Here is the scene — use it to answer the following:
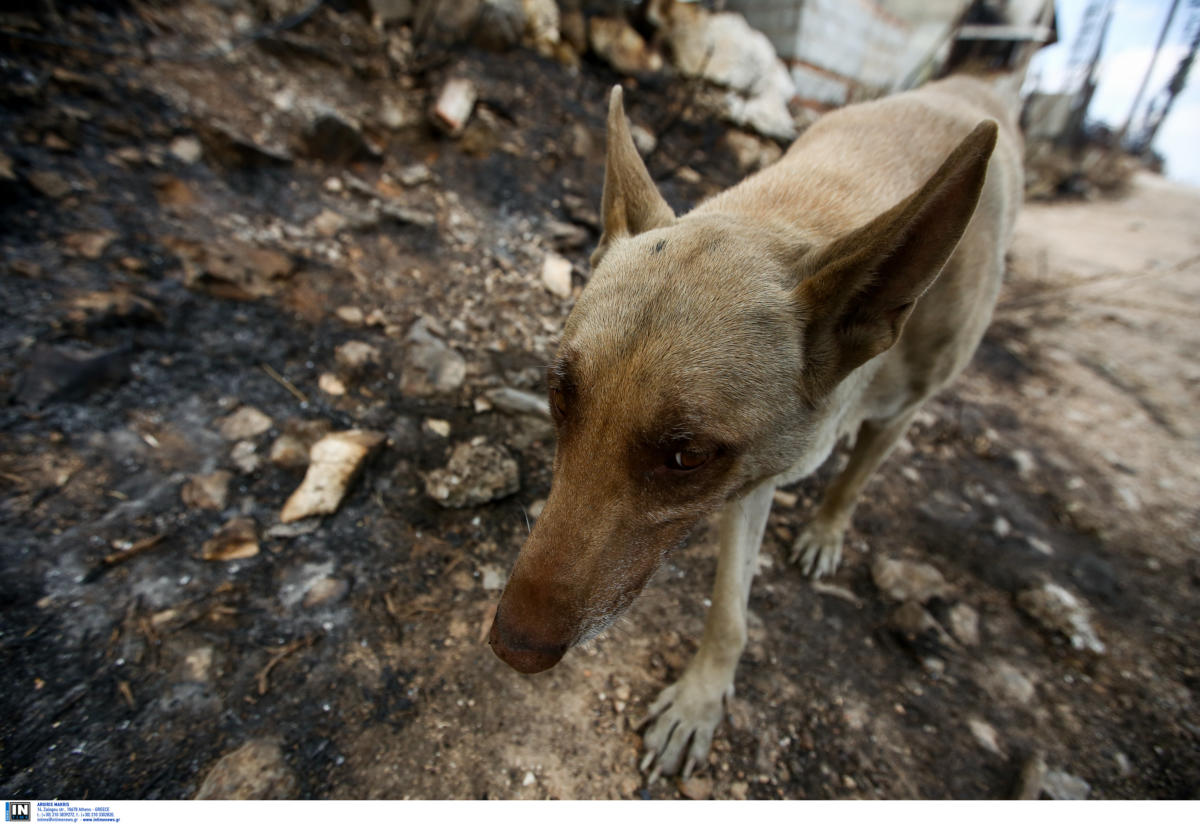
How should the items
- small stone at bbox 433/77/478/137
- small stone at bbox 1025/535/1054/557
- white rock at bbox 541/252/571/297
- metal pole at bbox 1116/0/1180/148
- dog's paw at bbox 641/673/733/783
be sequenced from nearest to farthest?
dog's paw at bbox 641/673/733/783 → small stone at bbox 1025/535/1054/557 → white rock at bbox 541/252/571/297 → small stone at bbox 433/77/478/137 → metal pole at bbox 1116/0/1180/148

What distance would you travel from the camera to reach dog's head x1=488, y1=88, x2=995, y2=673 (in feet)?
4.43

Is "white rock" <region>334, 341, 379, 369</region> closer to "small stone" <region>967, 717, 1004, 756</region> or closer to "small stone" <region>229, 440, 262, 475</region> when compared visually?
"small stone" <region>229, 440, 262, 475</region>

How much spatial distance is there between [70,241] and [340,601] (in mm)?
2349

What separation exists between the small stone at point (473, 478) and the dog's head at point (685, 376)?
1088 millimetres

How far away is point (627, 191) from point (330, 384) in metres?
1.83

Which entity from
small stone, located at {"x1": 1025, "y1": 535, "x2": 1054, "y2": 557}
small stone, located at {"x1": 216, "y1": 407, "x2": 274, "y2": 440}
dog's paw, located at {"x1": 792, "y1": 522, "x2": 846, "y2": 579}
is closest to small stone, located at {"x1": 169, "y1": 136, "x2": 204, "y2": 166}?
small stone, located at {"x1": 216, "y1": 407, "x2": 274, "y2": 440}

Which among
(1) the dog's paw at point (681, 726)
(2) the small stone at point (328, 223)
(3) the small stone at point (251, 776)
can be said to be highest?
(2) the small stone at point (328, 223)

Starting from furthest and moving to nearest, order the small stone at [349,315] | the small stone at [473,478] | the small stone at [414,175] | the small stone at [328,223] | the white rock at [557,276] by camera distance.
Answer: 1. the small stone at [414,175]
2. the white rock at [557,276]
3. the small stone at [328,223]
4. the small stone at [349,315]
5. the small stone at [473,478]

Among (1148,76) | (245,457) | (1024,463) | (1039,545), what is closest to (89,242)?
(245,457)

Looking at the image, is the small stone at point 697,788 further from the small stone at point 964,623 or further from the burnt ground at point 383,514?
the small stone at point 964,623

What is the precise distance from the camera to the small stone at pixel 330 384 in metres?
2.82

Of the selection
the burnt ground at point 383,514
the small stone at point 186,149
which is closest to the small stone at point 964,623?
the burnt ground at point 383,514

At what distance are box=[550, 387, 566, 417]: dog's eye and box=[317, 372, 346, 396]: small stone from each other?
5.52 ft

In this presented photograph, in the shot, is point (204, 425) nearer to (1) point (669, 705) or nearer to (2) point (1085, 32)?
(1) point (669, 705)
